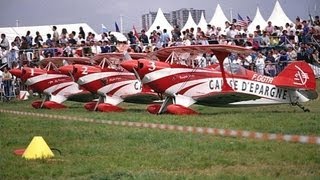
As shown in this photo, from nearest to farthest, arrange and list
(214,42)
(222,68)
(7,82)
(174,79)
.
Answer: (222,68)
(174,79)
(214,42)
(7,82)

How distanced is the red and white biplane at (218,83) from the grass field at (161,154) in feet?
11.5

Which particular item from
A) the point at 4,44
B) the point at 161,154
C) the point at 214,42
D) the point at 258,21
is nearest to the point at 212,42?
the point at 214,42

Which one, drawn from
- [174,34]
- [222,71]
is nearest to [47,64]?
[174,34]

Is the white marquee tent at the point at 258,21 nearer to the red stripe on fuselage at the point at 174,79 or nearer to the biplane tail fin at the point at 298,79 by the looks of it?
the biplane tail fin at the point at 298,79

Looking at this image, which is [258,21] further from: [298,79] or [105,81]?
[298,79]

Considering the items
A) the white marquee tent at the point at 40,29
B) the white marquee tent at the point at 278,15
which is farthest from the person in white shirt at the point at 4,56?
the white marquee tent at the point at 278,15

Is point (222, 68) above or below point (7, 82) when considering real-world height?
above

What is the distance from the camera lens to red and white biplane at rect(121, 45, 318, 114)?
1633 cm

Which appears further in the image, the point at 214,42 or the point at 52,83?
the point at 214,42

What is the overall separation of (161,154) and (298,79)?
9.23m

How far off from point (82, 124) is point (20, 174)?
20.2ft

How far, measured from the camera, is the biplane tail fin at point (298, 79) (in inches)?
651

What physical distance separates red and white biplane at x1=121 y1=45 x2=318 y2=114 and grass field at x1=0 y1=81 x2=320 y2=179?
138 inches

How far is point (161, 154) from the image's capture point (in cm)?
861
